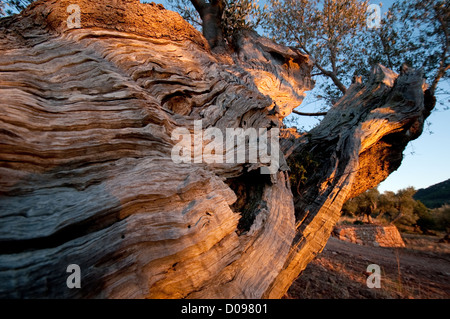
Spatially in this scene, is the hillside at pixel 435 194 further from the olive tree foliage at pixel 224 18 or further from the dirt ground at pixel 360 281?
the olive tree foliage at pixel 224 18

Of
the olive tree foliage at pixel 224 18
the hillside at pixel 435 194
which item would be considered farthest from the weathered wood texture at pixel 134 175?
the hillside at pixel 435 194

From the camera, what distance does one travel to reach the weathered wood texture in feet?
5.15

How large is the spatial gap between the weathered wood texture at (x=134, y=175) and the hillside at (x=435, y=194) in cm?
4982

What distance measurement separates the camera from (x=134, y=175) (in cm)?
200

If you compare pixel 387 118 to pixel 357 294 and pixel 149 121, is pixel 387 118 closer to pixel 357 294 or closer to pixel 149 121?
A: pixel 357 294

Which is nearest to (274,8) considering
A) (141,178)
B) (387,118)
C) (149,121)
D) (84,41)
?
(387,118)

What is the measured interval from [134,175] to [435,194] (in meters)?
65.1

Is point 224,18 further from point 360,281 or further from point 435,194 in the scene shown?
point 435,194

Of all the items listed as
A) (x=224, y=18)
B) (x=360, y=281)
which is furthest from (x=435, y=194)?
(x=224, y=18)

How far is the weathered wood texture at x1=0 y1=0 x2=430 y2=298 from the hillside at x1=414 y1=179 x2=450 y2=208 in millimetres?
49818

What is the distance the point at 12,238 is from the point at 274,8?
37.5ft

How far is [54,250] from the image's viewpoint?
4.73 feet

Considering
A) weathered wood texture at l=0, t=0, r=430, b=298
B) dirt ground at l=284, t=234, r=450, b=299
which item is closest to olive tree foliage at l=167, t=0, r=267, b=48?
weathered wood texture at l=0, t=0, r=430, b=298

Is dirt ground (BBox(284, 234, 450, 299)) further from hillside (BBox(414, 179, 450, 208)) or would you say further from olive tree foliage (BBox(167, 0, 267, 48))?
hillside (BBox(414, 179, 450, 208))
